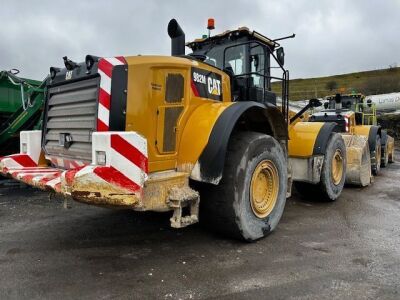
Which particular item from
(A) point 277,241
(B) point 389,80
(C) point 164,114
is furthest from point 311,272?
(B) point 389,80

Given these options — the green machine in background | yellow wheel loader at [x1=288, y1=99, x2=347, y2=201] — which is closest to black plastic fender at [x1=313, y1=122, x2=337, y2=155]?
yellow wheel loader at [x1=288, y1=99, x2=347, y2=201]

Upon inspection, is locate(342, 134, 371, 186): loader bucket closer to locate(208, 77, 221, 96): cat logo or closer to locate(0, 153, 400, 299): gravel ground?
locate(0, 153, 400, 299): gravel ground

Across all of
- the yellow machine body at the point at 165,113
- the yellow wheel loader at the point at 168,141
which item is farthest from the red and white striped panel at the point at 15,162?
the yellow machine body at the point at 165,113

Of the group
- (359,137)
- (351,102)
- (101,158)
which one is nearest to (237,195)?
(101,158)

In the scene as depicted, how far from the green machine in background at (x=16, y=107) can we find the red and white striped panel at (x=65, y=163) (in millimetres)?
1635

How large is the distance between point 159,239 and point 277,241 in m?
1.29

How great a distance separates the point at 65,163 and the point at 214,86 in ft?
5.87

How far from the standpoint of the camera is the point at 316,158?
233 inches

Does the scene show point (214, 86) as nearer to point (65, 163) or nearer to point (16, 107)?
point (65, 163)

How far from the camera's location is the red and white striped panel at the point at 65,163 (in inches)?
153

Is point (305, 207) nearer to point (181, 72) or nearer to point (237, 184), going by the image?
point (237, 184)

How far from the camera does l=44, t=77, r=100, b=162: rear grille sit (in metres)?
3.73

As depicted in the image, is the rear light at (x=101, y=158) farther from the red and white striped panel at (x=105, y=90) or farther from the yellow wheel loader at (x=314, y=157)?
the yellow wheel loader at (x=314, y=157)

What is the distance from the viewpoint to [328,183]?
6.24 metres
